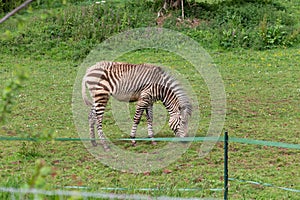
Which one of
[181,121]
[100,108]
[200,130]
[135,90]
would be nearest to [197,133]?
[200,130]

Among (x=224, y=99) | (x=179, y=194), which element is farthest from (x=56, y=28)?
(x=179, y=194)

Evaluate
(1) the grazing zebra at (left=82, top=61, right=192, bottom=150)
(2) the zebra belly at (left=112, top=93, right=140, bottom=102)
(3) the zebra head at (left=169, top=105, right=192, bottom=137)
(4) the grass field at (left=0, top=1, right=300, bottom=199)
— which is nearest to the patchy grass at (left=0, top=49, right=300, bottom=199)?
(4) the grass field at (left=0, top=1, right=300, bottom=199)

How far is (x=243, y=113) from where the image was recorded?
34.1 feet

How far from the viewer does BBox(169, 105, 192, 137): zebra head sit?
8.59m

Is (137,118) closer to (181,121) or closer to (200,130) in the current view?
(181,121)

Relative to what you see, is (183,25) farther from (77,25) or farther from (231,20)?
(77,25)

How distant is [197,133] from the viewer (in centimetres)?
934

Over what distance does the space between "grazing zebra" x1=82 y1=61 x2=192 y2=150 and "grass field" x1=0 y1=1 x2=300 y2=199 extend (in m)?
0.51

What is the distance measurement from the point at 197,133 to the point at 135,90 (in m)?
1.25

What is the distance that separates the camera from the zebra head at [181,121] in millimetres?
8586

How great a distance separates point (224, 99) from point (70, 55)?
4942 mm

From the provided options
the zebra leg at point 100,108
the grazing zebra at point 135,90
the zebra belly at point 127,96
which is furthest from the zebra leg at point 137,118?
the zebra leg at point 100,108

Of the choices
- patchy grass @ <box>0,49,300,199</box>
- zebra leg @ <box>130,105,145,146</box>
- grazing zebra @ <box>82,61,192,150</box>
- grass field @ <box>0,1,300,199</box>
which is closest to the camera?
grass field @ <box>0,1,300,199</box>

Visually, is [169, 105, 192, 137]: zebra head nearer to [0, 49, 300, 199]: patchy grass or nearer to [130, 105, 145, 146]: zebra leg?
[0, 49, 300, 199]: patchy grass
